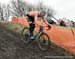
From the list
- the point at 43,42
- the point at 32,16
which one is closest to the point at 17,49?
the point at 43,42

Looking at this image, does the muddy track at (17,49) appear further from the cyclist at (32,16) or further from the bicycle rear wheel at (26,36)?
the cyclist at (32,16)

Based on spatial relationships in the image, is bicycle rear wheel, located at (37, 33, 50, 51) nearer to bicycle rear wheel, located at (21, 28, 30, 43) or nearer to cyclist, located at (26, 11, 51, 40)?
cyclist, located at (26, 11, 51, 40)

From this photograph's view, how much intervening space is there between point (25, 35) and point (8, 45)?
1099 millimetres

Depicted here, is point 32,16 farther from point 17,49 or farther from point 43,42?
point 17,49

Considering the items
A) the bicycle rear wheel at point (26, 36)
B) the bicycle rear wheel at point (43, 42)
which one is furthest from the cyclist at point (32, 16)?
the bicycle rear wheel at point (43, 42)

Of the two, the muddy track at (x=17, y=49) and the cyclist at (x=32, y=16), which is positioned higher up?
the cyclist at (x=32, y=16)

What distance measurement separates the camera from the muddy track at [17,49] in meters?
13.4

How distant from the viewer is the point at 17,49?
47.3 ft

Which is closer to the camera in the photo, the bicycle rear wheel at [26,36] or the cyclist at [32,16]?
the cyclist at [32,16]

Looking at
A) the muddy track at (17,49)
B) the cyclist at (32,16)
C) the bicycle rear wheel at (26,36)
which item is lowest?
the muddy track at (17,49)

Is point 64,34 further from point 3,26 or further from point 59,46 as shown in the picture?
point 3,26

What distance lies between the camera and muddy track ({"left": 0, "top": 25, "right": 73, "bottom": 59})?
13.4m

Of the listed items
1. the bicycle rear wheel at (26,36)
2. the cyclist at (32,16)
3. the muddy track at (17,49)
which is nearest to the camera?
the muddy track at (17,49)

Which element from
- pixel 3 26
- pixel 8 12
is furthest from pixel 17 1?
pixel 3 26
